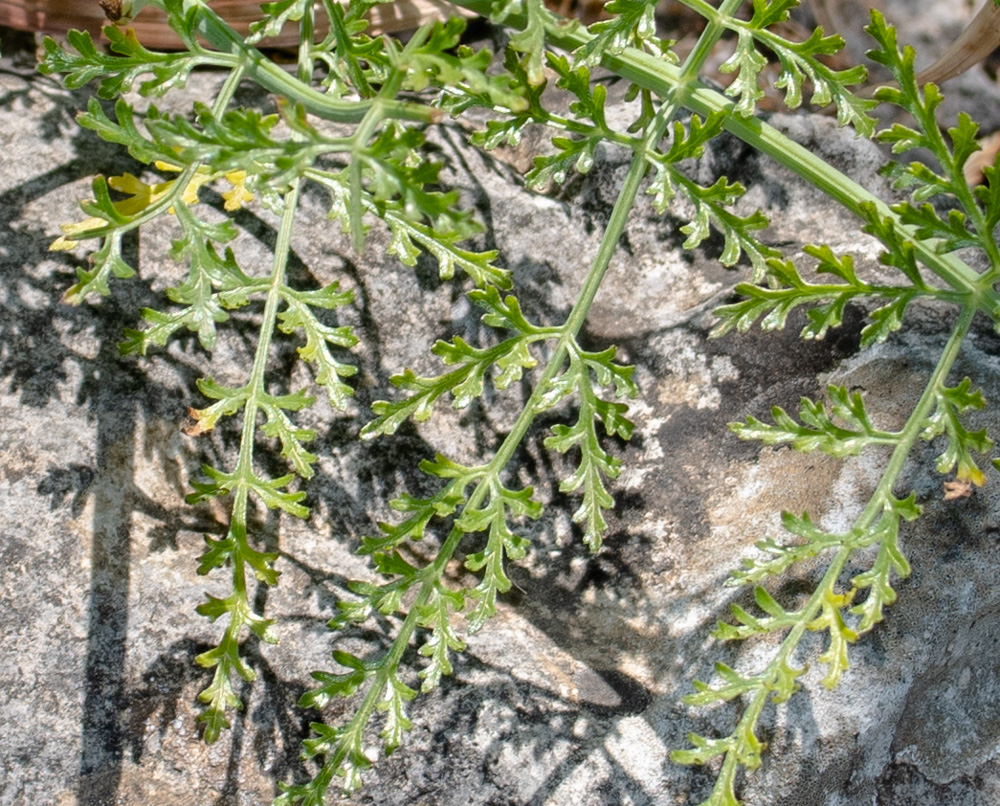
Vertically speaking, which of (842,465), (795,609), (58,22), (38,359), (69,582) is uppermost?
(842,465)

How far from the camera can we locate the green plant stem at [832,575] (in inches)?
85.2

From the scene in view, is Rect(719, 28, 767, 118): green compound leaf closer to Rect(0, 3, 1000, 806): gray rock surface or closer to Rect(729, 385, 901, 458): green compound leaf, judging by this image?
Rect(0, 3, 1000, 806): gray rock surface

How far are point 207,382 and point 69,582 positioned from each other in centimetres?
69

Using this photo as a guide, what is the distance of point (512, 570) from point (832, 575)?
89 cm

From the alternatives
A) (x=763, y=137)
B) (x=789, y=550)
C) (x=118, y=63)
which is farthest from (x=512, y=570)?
(x=118, y=63)

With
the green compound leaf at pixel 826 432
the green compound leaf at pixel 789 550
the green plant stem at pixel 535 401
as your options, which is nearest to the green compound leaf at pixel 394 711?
the green plant stem at pixel 535 401

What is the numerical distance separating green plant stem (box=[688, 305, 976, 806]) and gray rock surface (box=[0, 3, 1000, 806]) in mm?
232

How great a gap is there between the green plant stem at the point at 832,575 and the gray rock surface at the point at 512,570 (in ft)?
0.76

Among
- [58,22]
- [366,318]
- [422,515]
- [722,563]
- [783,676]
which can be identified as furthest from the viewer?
[58,22]

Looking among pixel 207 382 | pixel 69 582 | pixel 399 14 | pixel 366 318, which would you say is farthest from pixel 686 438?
pixel 399 14

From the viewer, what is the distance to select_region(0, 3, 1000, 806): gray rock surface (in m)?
2.42

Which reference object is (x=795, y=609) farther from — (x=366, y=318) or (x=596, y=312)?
(x=366, y=318)

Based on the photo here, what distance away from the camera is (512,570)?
107 inches

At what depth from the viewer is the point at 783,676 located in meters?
2.17
